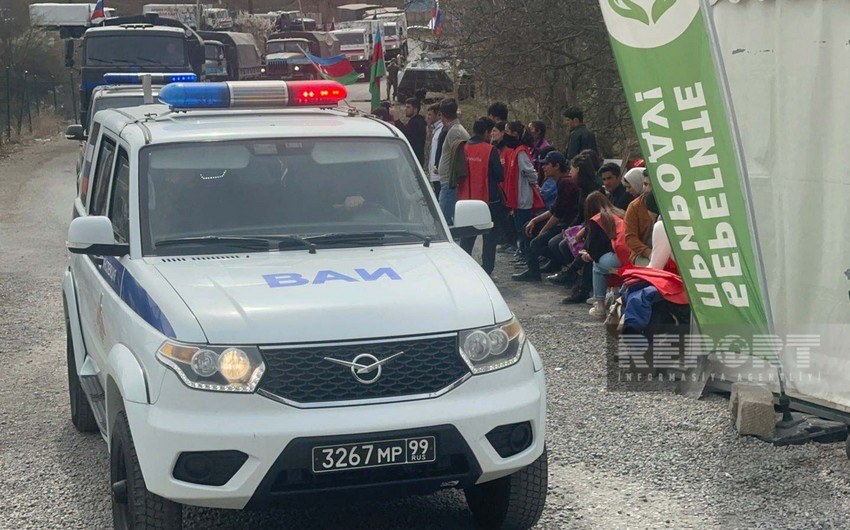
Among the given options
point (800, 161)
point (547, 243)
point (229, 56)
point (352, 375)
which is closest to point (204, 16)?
point (229, 56)

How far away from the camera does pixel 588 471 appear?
621 cm

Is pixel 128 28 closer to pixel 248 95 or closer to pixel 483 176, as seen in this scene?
pixel 483 176

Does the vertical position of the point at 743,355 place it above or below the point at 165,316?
below

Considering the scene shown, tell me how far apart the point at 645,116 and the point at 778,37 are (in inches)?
34.2

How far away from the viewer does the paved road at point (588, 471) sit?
5.53 meters

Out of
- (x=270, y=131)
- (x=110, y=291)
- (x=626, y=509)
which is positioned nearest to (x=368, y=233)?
(x=270, y=131)

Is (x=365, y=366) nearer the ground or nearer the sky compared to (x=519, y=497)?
nearer the sky

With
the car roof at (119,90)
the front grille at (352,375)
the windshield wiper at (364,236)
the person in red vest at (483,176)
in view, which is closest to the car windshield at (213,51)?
the car roof at (119,90)

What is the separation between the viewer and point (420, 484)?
15.1 ft

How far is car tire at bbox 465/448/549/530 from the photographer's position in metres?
4.98

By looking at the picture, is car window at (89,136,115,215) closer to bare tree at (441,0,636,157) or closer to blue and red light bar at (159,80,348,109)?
blue and red light bar at (159,80,348,109)

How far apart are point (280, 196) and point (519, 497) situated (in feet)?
5.96

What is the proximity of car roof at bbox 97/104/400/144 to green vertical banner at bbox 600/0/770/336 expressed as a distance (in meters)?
1.55

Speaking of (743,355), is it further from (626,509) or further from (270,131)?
(270,131)
